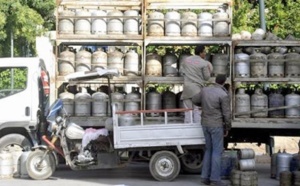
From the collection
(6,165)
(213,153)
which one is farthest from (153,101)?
(6,165)

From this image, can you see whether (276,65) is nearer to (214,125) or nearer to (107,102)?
(214,125)

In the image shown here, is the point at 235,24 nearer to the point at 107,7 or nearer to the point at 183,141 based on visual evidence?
the point at 107,7

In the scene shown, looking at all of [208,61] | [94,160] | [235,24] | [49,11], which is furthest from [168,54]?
[49,11]

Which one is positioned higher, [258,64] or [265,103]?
[258,64]

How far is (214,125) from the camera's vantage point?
1117 cm

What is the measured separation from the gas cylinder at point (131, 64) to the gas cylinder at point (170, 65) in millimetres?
579

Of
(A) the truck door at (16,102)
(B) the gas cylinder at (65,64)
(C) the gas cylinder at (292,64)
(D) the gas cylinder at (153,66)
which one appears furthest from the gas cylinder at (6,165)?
(C) the gas cylinder at (292,64)

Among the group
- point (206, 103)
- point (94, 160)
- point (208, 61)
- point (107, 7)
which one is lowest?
point (94, 160)

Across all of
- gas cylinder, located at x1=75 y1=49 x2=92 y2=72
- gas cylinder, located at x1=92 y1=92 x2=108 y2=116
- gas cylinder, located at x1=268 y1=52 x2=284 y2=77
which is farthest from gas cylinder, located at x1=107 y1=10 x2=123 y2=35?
gas cylinder, located at x1=268 y1=52 x2=284 y2=77

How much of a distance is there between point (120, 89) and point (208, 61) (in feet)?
7.33

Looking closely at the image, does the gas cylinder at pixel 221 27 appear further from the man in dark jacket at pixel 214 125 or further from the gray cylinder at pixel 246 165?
the gray cylinder at pixel 246 165

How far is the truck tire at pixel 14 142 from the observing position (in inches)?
499

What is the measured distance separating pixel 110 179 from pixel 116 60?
2691mm

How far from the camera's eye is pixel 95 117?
13.1m
